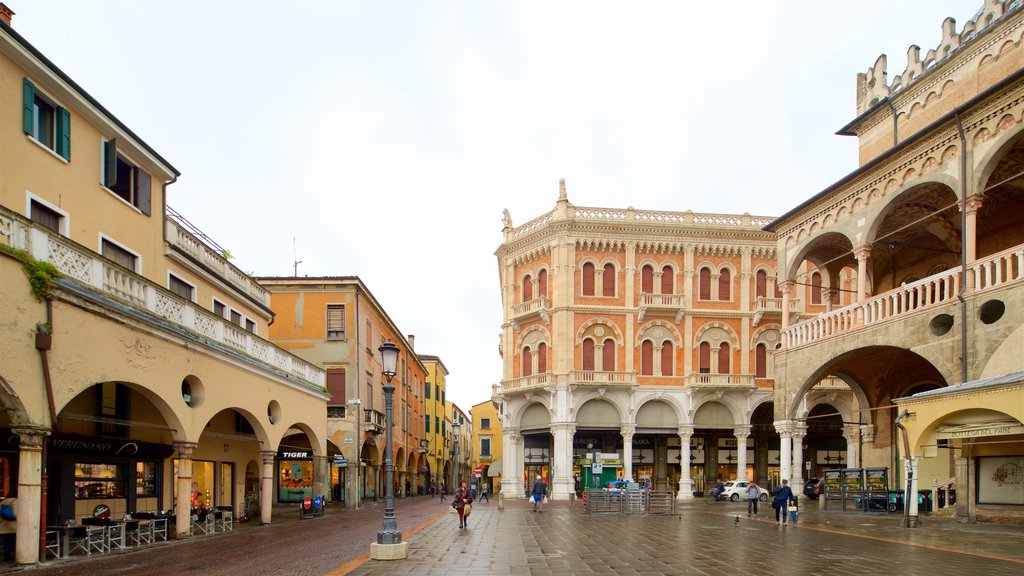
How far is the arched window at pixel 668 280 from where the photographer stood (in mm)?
46250

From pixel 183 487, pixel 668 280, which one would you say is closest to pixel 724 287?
pixel 668 280

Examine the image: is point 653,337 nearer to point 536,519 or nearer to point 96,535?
point 536,519

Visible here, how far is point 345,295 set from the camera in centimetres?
3731

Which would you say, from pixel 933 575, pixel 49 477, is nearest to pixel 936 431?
pixel 933 575

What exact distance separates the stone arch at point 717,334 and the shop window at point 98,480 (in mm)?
34336

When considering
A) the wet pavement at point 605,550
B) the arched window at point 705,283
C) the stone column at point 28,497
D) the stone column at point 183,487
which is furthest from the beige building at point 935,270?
the stone column at point 28,497

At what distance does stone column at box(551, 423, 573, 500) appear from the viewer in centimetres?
4441

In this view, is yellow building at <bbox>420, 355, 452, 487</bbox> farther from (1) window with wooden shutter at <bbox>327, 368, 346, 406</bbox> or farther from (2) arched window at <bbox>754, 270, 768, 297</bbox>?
(2) arched window at <bbox>754, 270, 768, 297</bbox>

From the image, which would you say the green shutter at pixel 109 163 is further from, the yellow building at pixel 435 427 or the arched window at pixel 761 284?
the yellow building at pixel 435 427

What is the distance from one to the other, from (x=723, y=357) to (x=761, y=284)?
16.7ft

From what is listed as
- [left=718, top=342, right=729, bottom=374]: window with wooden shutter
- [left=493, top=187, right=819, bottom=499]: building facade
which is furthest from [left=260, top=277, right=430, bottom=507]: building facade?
[left=718, top=342, right=729, bottom=374]: window with wooden shutter

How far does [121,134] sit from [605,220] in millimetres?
31056

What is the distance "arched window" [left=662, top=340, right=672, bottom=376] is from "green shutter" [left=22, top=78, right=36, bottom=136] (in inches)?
1435

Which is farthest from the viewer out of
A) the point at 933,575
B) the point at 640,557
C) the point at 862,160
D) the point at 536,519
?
the point at 862,160
